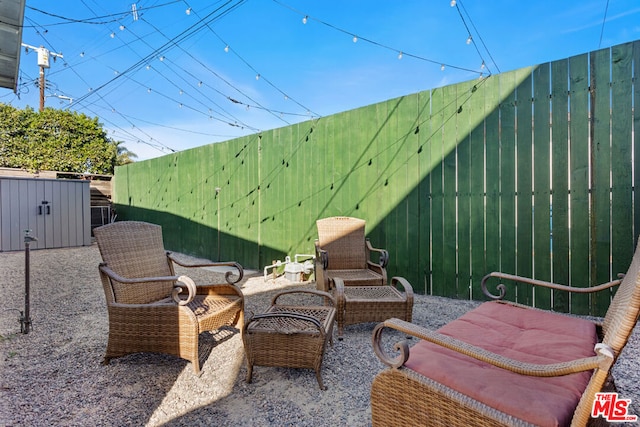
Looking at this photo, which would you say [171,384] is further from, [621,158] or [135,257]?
[621,158]

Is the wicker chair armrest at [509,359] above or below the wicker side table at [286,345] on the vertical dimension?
above

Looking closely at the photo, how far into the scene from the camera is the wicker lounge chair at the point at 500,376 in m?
0.90

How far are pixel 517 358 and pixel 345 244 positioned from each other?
244 centimetres

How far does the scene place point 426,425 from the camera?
1.09m

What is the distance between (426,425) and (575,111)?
307 centimetres

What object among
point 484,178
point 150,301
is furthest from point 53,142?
point 484,178

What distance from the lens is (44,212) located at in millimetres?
7238

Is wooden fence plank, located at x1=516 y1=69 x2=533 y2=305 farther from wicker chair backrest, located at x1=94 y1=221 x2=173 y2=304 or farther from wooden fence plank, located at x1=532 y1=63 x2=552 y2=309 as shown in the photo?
wicker chair backrest, located at x1=94 y1=221 x2=173 y2=304

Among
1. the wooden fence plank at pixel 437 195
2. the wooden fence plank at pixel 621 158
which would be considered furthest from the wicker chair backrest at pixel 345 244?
the wooden fence plank at pixel 621 158

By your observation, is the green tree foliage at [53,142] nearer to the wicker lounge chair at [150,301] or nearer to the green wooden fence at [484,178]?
the green wooden fence at [484,178]

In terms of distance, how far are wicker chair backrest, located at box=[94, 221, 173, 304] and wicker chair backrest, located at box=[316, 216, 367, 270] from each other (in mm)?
1705

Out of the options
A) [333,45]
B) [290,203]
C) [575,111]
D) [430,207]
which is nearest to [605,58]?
[575,111]

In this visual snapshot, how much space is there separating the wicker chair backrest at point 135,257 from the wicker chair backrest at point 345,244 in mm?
1705

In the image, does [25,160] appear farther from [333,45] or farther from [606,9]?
[606,9]
